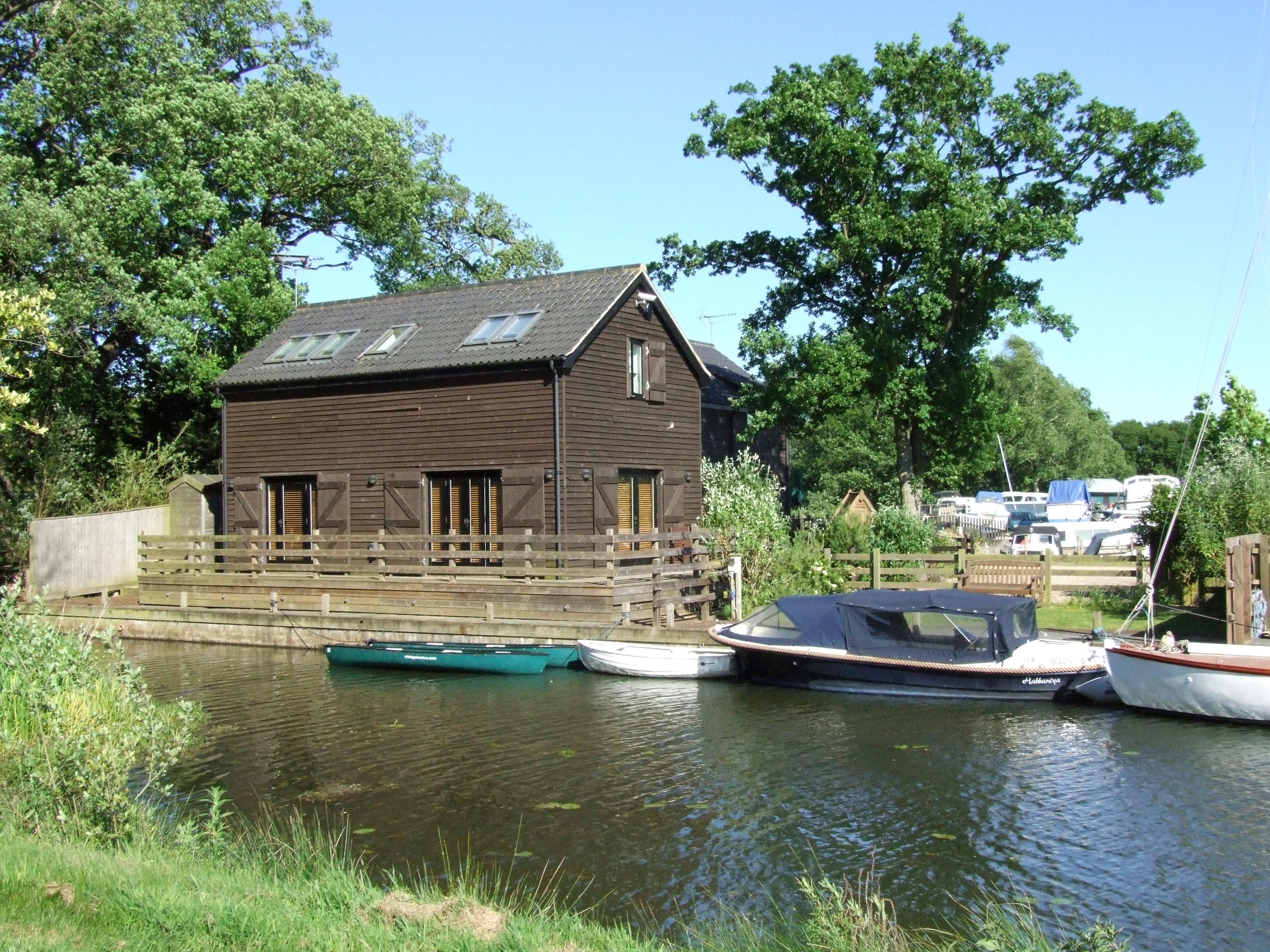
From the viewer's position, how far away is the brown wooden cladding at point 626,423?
26844 mm

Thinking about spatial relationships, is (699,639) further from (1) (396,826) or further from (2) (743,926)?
(2) (743,926)

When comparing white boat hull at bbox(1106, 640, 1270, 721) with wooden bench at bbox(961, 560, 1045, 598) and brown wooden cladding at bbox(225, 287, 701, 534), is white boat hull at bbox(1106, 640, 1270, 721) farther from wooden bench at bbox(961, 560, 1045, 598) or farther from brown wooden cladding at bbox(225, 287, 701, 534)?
brown wooden cladding at bbox(225, 287, 701, 534)

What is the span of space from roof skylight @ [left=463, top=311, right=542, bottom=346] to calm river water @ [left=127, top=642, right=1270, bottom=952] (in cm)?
998

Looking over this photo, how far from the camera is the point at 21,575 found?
104ft

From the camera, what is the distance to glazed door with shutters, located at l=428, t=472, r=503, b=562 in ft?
89.7

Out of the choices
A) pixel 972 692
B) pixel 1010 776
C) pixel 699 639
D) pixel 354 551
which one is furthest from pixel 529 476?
pixel 1010 776

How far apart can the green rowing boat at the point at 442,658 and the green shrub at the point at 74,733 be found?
6.72 m

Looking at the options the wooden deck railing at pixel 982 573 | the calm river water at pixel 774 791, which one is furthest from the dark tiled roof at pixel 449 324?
the calm river water at pixel 774 791

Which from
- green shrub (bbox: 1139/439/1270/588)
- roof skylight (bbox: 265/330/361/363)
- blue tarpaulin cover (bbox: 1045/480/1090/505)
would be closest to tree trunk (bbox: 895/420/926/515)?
green shrub (bbox: 1139/439/1270/588)

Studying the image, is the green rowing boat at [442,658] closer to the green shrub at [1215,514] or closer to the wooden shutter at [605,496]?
the wooden shutter at [605,496]

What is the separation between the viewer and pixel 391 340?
30.1 metres

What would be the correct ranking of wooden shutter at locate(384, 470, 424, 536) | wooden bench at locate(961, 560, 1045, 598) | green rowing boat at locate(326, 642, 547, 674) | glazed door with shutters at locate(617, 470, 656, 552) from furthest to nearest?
glazed door with shutters at locate(617, 470, 656, 552) < wooden shutter at locate(384, 470, 424, 536) < wooden bench at locate(961, 560, 1045, 598) < green rowing boat at locate(326, 642, 547, 674)

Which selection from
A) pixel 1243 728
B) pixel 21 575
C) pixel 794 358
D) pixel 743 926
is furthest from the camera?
pixel 794 358

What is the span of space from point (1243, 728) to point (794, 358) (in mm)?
20456
